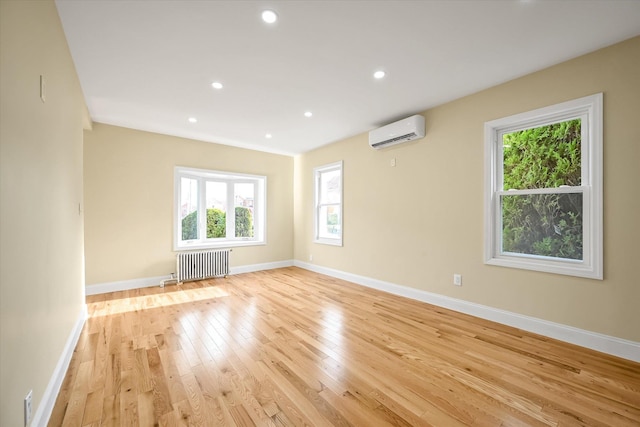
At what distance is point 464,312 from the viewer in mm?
3234

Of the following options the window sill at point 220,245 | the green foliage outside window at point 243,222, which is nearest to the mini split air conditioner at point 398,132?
the green foliage outside window at point 243,222

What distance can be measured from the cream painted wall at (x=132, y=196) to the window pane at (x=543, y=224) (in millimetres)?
4738

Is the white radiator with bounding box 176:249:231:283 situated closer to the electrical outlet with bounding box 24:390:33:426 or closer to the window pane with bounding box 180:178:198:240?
the window pane with bounding box 180:178:198:240

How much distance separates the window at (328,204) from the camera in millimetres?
5223

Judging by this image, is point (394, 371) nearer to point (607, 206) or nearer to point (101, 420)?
point (101, 420)

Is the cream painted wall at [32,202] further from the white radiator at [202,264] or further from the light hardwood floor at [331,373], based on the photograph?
the white radiator at [202,264]

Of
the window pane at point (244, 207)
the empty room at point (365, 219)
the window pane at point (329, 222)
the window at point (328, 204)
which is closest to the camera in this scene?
the empty room at point (365, 219)

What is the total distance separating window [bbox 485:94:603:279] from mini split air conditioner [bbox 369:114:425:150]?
0.82m

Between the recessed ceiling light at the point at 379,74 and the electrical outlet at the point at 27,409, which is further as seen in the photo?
the recessed ceiling light at the point at 379,74

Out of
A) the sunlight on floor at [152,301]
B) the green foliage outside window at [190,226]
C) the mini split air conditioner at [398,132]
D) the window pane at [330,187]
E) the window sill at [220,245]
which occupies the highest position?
the mini split air conditioner at [398,132]

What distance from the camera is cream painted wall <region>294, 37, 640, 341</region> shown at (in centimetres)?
223

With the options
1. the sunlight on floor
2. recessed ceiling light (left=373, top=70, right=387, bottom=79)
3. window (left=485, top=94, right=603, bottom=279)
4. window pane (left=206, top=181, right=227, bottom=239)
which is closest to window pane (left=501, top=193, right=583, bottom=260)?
window (left=485, top=94, right=603, bottom=279)

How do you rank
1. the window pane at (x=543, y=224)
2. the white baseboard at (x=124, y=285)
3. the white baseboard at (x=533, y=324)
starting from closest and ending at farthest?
1. the white baseboard at (x=533, y=324)
2. the window pane at (x=543, y=224)
3. the white baseboard at (x=124, y=285)

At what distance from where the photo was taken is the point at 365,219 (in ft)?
15.0
